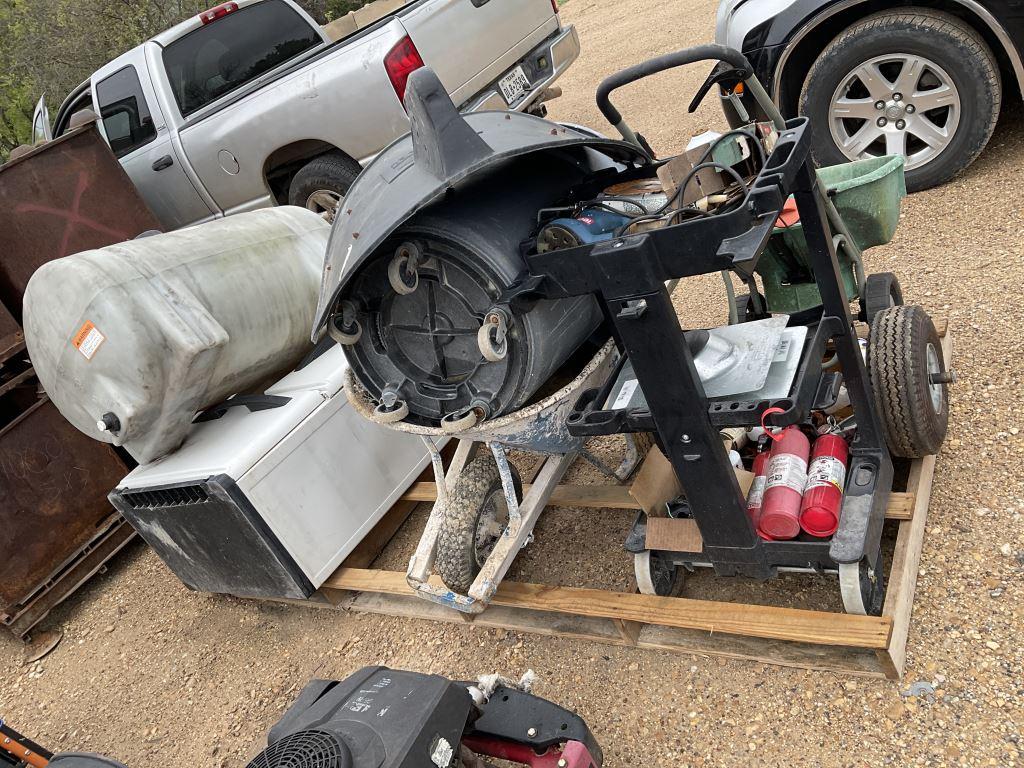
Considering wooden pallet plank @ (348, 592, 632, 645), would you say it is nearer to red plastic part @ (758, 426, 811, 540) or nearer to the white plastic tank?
red plastic part @ (758, 426, 811, 540)

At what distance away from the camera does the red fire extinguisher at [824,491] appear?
7.22 feet

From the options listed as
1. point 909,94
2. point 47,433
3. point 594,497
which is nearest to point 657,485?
point 594,497

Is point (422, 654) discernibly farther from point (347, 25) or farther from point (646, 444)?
point (347, 25)

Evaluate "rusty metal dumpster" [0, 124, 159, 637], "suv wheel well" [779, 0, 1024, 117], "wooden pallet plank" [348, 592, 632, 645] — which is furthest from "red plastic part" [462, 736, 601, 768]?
"suv wheel well" [779, 0, 1024, 117]

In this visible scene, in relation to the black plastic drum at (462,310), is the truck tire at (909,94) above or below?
below

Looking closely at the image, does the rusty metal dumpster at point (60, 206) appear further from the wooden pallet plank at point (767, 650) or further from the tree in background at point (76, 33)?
the tree in background at point (76, 33)

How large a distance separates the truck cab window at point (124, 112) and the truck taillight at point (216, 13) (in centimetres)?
66

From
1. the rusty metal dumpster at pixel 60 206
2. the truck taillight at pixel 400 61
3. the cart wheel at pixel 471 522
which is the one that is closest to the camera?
the cart wheel at pixel 471 522

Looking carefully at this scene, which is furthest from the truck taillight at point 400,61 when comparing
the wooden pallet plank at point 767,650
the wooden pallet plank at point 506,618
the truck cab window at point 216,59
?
the wooden pallet plank at point 767,650

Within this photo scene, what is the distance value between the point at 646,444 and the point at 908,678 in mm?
1310

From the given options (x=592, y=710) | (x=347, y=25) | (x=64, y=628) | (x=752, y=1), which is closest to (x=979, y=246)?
(x=752, y=1)

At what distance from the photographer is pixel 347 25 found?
7.87 m

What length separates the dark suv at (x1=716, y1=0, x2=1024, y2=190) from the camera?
144 inches

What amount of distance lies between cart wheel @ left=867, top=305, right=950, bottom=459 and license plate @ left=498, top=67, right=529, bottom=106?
365cm
